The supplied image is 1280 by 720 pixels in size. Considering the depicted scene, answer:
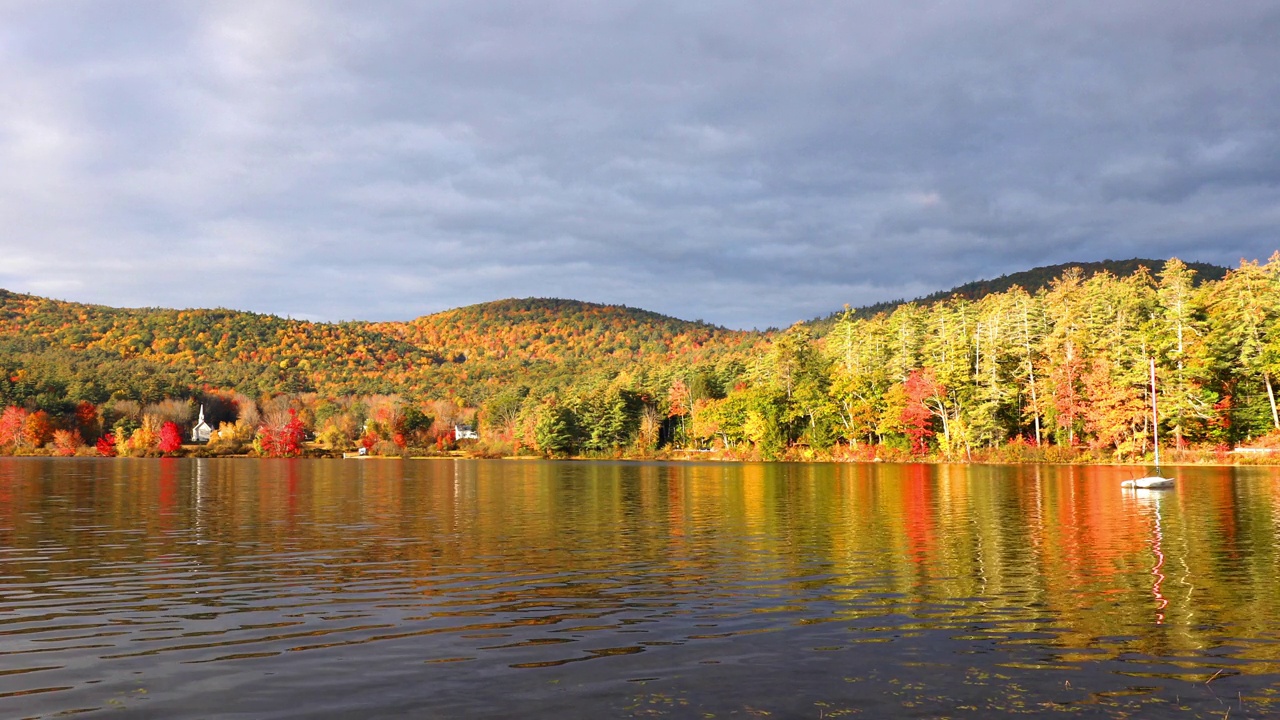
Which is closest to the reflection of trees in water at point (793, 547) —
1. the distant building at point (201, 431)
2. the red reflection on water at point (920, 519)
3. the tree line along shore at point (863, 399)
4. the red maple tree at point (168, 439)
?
the red reflection on water at point (920, 519)

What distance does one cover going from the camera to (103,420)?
15538 centimetres

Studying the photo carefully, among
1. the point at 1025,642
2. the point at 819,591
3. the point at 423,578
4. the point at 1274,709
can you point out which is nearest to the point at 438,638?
the point at 423,578

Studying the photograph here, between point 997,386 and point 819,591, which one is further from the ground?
point 997,386

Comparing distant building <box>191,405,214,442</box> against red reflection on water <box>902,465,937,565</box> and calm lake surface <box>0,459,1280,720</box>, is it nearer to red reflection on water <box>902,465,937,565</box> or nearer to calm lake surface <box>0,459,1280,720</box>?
calm lake surface <box>0,459,1280,720</box>

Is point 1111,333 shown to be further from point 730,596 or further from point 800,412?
point 730,596

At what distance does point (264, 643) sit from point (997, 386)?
88519 mm

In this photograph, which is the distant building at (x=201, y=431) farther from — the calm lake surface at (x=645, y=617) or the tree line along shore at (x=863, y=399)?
the calm lake surface at (x=645, y=617)

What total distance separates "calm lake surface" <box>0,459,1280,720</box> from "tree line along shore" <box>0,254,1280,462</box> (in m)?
54.5

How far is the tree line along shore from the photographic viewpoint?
3063 inches

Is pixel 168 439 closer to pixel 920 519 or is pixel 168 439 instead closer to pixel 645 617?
pixel 920 519

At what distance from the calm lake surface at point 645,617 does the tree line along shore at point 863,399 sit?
5452cm

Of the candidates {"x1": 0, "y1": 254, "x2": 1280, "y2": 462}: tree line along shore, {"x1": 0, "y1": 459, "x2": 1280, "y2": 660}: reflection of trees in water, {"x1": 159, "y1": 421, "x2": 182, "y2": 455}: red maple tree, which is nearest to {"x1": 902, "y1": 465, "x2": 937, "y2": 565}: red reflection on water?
{"x1": 0, "y1": 459, "x2": 1280, "y2": 660}: reflection of trees in water

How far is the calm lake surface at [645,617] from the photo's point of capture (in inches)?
388

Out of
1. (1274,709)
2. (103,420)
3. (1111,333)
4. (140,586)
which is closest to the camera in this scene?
(1274,709)
